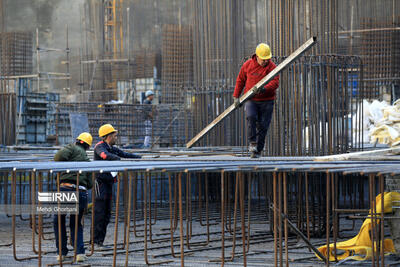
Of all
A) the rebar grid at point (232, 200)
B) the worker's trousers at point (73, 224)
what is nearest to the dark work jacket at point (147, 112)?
the rebar grid at point (232, 200)

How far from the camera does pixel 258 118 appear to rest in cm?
1140

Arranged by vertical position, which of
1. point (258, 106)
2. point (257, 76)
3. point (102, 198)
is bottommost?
point (102, 198)

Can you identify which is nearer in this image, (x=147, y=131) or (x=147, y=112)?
(x=147, y=112)

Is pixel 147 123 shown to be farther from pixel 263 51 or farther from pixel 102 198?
pixel 263 51

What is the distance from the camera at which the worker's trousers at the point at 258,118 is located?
1132 cm

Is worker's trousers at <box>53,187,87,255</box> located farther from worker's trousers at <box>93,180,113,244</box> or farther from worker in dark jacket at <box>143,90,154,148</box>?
worker in dark jacket at <box>143,90,154,148</box>

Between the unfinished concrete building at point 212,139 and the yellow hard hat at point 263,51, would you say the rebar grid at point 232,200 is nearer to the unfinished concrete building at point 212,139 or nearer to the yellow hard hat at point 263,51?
the unfinished concrete building at point 212,139

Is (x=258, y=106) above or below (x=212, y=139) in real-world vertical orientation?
above

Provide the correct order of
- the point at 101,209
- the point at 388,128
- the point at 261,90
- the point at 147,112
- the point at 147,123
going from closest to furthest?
the point at 261,90, the point at 101,209, the point at 388,128, the point at 147,112, the point at 147,123

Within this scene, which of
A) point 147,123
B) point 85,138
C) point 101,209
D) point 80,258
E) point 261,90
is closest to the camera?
point 80,258

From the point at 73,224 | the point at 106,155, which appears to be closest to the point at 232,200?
the point at 106,155

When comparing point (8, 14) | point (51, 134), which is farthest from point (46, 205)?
point (8, 14)

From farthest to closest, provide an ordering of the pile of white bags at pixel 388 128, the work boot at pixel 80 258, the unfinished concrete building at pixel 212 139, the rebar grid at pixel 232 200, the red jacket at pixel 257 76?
1. the pile of white bags at pixel 388 128
2. the red jacket at pixel 257 76
3. the work boot at pixel 80 258
4. the unfinished concrete building at pixel 212 139
5. the rebar grid at pixel 232 200

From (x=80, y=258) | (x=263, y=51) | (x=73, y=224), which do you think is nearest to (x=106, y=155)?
(x=73, y=224)
